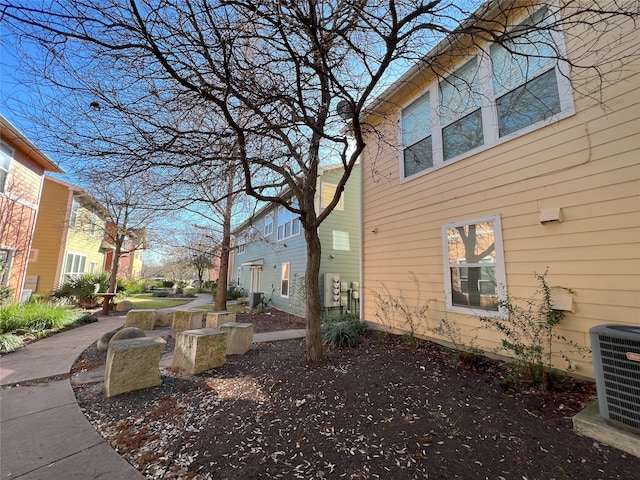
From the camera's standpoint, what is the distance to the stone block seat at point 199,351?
4.07 metres

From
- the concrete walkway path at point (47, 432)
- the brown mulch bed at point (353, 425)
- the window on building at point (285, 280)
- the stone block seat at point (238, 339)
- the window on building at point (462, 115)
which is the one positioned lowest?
the concrete walkway path at point (47, 432)

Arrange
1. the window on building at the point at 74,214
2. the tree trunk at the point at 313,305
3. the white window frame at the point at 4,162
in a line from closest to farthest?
the tree trunk at the point at 313,305 < the white window frame at the point at 4,162 < the window on building at the point at 74,214

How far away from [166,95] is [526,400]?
18.1 feet

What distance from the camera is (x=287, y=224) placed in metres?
12.9

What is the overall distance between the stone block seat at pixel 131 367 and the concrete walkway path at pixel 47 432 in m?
0.39

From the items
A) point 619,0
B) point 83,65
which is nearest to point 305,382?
point 83,65

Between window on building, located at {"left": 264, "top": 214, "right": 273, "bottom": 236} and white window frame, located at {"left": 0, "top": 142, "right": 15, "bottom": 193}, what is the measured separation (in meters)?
9.41

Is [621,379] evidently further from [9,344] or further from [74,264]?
[74,264]

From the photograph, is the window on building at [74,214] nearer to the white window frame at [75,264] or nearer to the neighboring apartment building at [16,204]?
the white window frame at [75,264]

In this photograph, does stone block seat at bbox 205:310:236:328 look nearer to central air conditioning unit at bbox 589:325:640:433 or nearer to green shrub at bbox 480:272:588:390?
green shrub at bbox 480:272:588:390

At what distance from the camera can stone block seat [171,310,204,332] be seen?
22.8 ft

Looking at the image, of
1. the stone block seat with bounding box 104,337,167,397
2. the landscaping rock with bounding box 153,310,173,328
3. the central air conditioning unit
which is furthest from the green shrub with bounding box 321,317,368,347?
the landscaping rock with bounding box 153,310,173,328

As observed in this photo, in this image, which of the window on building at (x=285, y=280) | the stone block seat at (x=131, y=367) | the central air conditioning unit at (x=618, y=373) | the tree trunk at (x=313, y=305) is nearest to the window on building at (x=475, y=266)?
the central air conditioning unit at (x=618, y=373)

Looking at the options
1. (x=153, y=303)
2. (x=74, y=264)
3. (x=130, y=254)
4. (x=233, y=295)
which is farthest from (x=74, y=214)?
(x=130, y=254)
